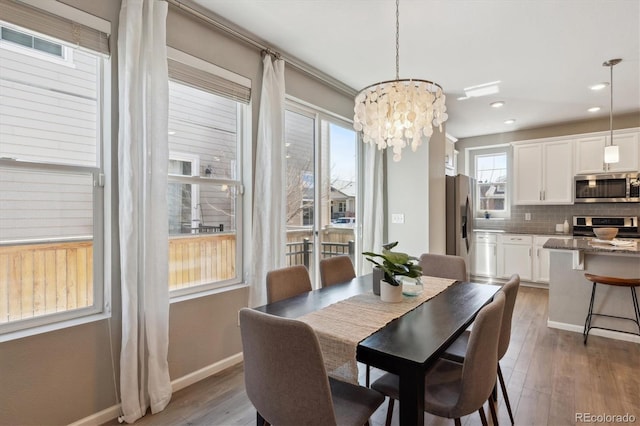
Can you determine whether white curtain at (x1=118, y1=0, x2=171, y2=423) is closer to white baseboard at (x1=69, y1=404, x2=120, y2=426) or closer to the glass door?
white baseboard at (x1=69, y1=404, x2=120, y2=426)

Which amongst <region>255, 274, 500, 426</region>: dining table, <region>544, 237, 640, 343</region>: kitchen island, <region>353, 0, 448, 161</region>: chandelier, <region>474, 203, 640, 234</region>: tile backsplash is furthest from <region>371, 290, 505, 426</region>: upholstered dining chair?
<region>474, 203, 640, 234</region>: tile backsplash

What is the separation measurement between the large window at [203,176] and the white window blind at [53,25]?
45 centimetres

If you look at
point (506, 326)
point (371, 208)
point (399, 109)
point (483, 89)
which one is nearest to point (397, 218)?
point (371, 208)

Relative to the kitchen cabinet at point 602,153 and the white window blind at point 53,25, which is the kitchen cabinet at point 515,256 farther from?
the white window blind at point 53,25

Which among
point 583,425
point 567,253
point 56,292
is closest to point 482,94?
point 567,253

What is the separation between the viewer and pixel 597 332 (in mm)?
3303

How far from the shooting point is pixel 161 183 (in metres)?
2.09

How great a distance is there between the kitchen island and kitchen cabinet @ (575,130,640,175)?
2.08 meters

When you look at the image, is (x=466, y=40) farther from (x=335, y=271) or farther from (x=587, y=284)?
(x=587, y=284)

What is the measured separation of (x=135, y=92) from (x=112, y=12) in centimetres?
50

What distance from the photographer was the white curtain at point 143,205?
6.31ft

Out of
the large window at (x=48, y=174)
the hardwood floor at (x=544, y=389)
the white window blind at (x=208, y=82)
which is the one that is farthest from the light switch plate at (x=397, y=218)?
the large window at (x=48, y=174)

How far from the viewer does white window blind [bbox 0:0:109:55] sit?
1639 mm

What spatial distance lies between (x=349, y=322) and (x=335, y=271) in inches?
39.8
